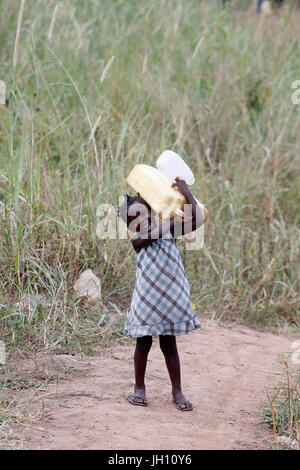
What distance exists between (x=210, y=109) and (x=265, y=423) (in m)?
3.82

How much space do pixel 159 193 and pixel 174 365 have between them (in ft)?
2.69

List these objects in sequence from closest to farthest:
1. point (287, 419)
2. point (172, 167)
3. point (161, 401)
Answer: point (287, 419) → point (172, 167) → point (161, 401)

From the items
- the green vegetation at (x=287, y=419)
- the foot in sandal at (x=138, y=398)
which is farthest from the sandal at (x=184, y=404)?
the green vegetation at (x=287, y=419)

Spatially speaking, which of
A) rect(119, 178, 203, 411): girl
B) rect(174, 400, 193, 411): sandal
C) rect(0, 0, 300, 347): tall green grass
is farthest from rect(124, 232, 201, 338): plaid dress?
rect(0, 0, 300, 347): tall green grass

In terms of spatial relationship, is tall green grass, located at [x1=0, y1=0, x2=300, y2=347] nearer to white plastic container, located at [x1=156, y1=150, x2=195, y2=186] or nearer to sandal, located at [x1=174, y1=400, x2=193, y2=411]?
sandal, located at [x1=174, y1=400, x2=193, y2=411]

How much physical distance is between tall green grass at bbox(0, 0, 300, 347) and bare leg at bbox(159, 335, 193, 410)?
86cm

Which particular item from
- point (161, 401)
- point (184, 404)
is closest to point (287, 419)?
point (184, 404)

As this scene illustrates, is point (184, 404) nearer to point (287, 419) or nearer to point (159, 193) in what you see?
point (287, 419)

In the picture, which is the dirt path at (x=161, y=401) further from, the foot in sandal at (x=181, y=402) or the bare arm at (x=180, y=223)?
the bare arm at (x=180, y=223)

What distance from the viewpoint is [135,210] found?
9.67ft

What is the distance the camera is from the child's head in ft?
9.64

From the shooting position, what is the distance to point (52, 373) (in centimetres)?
336

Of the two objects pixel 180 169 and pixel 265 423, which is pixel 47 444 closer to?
pixel 265 423

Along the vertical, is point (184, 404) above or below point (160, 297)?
below
